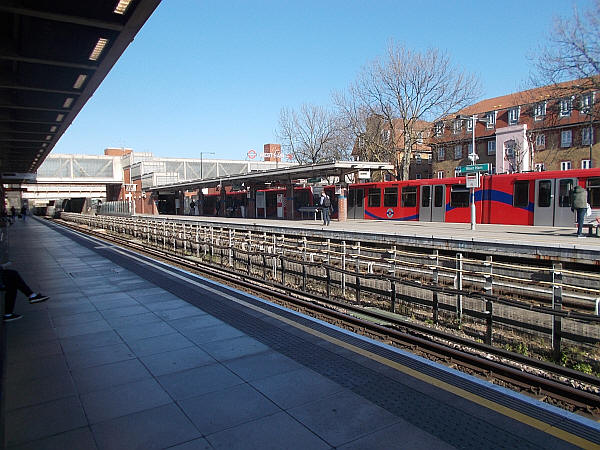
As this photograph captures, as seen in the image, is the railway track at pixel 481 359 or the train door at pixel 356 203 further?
the train door at pixel 356 203

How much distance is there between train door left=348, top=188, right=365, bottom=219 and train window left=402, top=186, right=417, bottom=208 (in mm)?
3440

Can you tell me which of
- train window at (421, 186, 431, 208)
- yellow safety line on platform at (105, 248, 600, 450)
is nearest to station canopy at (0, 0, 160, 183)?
yellow safety line on platform at (105, 248, 600, 450)

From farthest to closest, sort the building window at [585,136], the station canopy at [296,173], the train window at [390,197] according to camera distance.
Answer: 1. the building window at [585,136]
2. the train window at [390,197]
3. the station canopy at [296,173]

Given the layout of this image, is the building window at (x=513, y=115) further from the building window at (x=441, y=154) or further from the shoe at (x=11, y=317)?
the shoe at (x=11, y=317)

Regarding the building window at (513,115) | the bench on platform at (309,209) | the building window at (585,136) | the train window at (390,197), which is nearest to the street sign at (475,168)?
the train window at (390,197)

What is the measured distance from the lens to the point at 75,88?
1048cm

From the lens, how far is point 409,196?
76.7 feet

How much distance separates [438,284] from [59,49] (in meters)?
8.84

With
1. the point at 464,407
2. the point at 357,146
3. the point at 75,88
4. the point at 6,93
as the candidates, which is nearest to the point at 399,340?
the point at 464,407

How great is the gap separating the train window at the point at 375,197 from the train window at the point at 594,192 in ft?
36.3

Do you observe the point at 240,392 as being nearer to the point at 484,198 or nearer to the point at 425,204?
the point at 484,198

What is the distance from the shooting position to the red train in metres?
17.2

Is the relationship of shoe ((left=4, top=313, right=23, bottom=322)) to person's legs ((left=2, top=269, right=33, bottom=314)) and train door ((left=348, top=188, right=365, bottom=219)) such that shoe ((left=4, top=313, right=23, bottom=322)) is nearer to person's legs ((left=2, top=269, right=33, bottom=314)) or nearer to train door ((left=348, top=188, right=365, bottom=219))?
person's legs ((left=2, top=269, right=33, bottom=314))

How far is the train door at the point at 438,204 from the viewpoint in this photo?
21875mm
